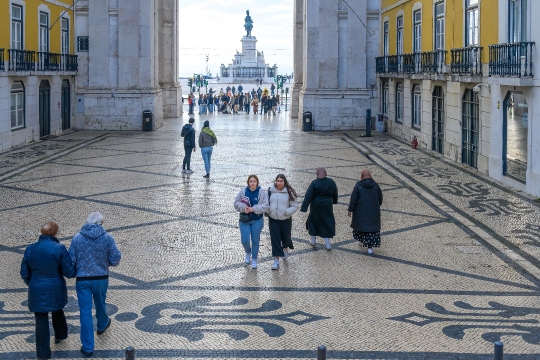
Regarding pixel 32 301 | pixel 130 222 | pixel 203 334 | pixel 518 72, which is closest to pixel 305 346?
pixel 203 334

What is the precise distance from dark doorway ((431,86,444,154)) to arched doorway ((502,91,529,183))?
5.93 metres

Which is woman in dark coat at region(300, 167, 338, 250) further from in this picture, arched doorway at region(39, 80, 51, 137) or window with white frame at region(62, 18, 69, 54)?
window with white frame at region(62, 18, 69, 54)

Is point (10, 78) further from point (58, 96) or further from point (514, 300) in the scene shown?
point (514, 300)

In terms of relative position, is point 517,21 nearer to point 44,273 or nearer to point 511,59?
point 511,59

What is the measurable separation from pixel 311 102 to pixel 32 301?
91.3 feet

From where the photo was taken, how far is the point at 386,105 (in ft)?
113

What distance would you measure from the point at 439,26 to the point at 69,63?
15996 mm

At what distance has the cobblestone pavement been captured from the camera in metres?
7.97

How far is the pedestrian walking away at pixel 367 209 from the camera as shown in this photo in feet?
38.7

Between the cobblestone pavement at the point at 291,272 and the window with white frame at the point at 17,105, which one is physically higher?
the window with white frame at the point at 17,105

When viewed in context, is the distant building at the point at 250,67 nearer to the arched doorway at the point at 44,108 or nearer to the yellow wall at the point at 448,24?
the yellow wall at the point at 448,24

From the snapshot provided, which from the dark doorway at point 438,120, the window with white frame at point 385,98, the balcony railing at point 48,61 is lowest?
the dark doorway at point 438,120

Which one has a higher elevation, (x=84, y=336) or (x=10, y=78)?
(x=10, y=78)

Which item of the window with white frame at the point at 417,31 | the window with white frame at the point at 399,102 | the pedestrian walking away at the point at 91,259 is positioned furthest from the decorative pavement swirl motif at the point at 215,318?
the window with white frame at the point at 399,102
